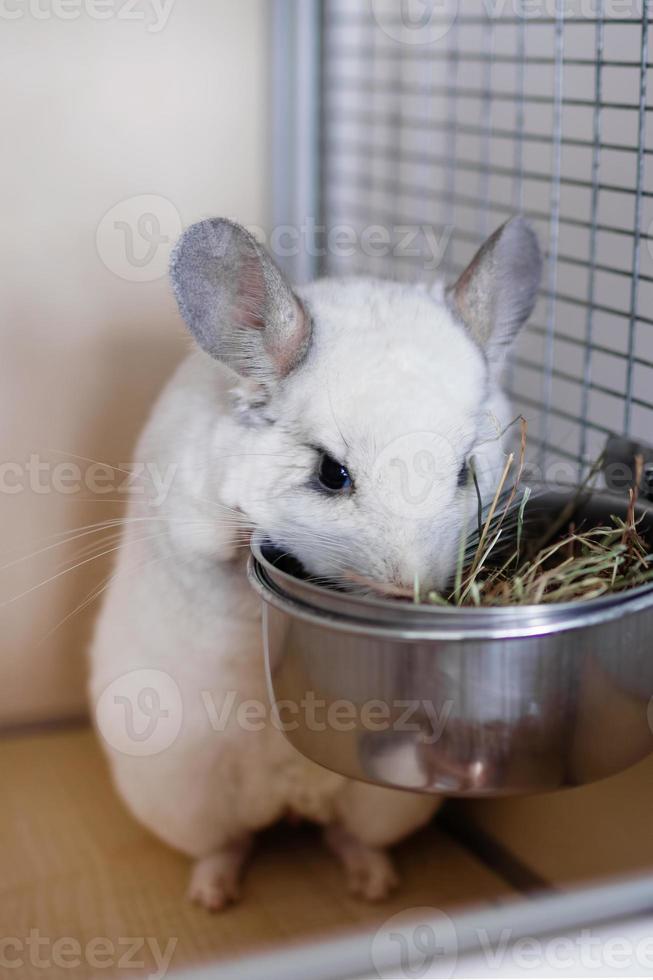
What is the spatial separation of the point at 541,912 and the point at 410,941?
138mm

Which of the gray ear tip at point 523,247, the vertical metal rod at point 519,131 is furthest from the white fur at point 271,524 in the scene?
the vertical metal rod at point 519,131

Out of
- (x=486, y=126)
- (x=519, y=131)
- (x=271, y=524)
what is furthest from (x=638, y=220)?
(x=271, y=524)

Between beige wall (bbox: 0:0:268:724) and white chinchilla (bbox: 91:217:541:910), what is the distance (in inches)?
7.4

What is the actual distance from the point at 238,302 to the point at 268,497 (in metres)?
0.21

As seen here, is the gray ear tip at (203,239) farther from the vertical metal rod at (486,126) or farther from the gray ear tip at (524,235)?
the vertical metal rod at (486,126)

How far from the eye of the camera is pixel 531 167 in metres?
1.55

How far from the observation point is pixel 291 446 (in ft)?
3.73

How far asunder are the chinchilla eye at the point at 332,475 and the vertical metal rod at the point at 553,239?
1.49ft

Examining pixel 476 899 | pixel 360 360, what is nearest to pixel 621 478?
pixel 360 360

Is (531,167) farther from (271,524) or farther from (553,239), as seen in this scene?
(271,524)

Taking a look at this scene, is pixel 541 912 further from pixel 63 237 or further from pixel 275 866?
pixel 63 237

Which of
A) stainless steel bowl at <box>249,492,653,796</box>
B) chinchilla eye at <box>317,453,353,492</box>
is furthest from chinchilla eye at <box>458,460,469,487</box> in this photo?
stainless steel bowl at <box>249,492,653,796</box>

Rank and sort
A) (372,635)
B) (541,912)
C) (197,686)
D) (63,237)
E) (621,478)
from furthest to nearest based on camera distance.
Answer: (63,237), (197,686), (621,478), (541,912), (372,635)

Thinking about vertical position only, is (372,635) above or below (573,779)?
above
